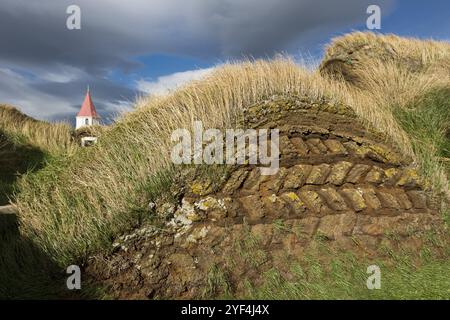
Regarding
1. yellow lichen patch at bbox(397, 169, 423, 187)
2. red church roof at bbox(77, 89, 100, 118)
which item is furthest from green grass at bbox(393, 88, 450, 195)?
red church roof at bbox(77, 89, 100, 118)

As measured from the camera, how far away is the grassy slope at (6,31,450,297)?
5.01 meters

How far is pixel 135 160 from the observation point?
18.1 feet

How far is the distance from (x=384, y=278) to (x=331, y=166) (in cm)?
177

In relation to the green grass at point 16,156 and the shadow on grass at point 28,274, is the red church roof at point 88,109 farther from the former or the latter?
the shadow on grass at point 28,274

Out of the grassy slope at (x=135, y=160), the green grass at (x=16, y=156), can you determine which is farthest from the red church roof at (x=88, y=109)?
Result: the grassy slope at (x=135, y=160)

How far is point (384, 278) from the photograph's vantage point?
17.1 feet

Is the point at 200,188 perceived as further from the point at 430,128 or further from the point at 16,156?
A: the point at 16,156

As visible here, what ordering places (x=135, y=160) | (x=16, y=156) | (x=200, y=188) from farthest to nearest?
(x=16, y=156)
(x=135, y=160)
(x=200, y=188)

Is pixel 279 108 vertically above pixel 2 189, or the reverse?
pixel 279 108

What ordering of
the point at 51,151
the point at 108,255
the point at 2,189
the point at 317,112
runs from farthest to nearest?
the point at 51,151 → the point at 2,189 → the point at 317,112 → the point at 108,255

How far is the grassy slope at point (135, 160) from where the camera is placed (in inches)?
197

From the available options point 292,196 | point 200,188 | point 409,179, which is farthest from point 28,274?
point 409,179

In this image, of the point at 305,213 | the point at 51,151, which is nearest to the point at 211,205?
the point at 305,213

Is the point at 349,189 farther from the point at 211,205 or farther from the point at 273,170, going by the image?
the point at 211,205
